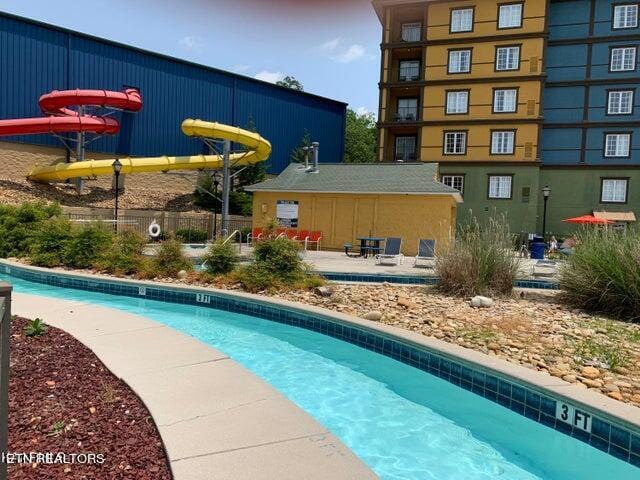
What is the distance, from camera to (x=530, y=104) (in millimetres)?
31406

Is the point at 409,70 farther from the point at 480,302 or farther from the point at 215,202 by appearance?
the point at 480,302

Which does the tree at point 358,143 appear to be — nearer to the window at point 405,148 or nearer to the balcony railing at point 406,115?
the window at point 405,148

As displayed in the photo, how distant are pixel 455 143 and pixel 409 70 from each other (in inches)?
258

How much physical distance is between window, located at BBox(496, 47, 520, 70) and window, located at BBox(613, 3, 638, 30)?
20.4 feet

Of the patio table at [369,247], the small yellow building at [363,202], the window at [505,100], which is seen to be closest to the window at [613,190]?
the window at [505,100]

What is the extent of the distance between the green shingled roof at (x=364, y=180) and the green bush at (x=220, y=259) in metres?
11.4

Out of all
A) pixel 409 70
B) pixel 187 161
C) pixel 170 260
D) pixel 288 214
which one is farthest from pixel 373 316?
pixel 409 70

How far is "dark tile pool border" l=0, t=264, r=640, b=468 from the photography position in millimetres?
3705

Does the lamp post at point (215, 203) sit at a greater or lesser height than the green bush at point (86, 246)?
greater

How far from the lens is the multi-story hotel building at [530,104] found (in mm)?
31188

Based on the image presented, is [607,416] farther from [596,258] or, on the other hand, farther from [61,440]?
[596,258]

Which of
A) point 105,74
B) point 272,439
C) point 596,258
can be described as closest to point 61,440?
point 272,439

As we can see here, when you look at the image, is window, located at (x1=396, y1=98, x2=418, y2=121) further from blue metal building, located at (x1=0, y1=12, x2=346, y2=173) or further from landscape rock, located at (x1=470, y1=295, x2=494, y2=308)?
landscape rock, located at (x1=470, y1=295, x2=494, y2=308)

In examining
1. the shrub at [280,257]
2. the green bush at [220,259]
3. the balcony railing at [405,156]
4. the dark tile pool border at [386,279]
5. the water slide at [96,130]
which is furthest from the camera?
the balcony railing at [405,156]
